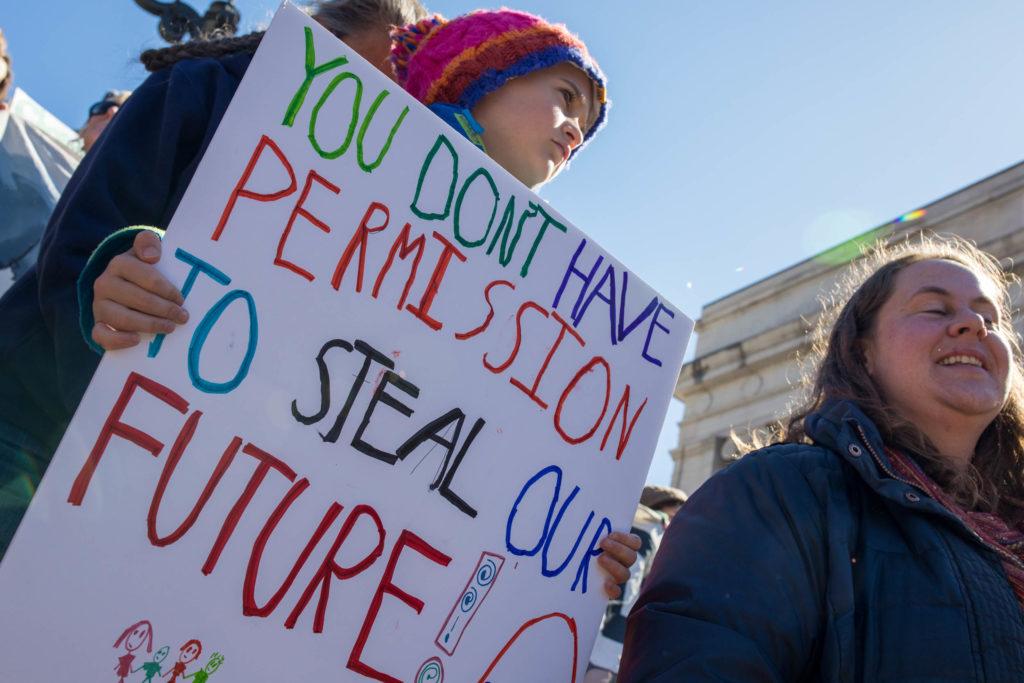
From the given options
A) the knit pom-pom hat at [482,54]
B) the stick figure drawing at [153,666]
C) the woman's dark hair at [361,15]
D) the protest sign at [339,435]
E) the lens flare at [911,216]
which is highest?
the lens flare at [911,216]

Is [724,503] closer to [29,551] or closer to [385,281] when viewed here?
[385,281]

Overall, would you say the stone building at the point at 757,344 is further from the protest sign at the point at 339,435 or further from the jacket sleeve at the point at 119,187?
the jacket sleeve at the point at 119,187

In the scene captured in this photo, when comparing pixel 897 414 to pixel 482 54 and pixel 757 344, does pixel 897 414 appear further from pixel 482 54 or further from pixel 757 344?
pixel 757 344

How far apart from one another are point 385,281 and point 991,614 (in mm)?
1114

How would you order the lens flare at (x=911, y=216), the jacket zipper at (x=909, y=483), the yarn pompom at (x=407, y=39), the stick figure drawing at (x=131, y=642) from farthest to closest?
1. the lens flare at (x=911, y=216)
2. the yarn pompom at (x=407, y=39)
3. the jacket zipper at (x=909, y=483)
4. the stick figure drawing at (x=131, y=642)

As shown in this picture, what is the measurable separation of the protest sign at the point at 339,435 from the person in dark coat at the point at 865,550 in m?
0.24

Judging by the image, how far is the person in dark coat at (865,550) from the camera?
148 centimetres

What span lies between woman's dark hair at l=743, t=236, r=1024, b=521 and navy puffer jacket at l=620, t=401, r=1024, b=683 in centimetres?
23

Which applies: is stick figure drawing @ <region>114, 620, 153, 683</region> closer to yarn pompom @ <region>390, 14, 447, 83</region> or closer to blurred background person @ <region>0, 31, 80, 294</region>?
yarn pompom @ <region>390, 14, 447, 83</region>

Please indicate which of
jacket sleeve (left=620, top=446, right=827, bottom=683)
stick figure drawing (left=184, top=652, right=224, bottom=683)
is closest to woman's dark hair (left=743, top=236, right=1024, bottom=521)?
jacket sleeve (left=620, top=446, right=827, bottom=683)

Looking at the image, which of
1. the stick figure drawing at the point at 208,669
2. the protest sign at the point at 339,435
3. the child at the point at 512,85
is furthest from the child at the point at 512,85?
the stick figure drawing at the point at 208,669

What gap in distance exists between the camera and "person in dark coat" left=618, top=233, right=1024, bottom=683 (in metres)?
1.48

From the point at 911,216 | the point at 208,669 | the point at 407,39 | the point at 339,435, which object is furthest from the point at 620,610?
the point at 911,216

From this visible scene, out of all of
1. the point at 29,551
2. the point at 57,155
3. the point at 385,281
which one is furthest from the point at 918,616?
the point at 57,155
